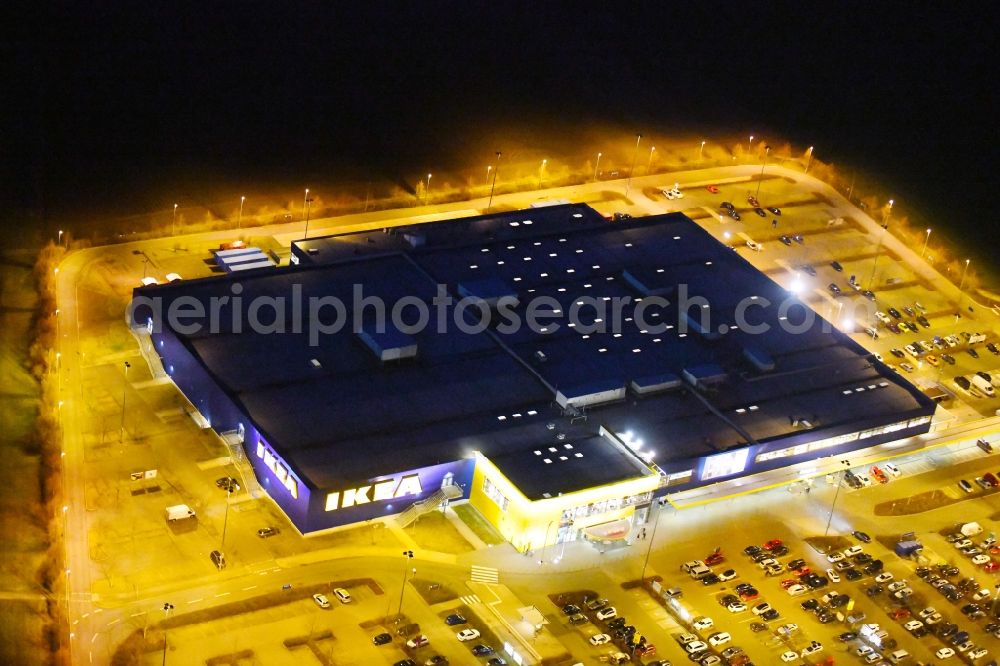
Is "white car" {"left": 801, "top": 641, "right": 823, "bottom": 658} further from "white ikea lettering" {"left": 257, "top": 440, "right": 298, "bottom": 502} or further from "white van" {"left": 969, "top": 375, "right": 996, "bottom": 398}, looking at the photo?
"white van" {"left": 969, "top": 375, "right": 996, "bottom": 398}

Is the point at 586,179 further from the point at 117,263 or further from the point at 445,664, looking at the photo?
the point at 445,664

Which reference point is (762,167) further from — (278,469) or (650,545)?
(278,469)

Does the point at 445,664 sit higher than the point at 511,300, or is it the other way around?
the point at 511,300

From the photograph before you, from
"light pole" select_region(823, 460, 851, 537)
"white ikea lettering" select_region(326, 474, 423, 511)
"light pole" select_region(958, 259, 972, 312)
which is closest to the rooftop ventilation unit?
"white ikea lettering" select_region(326, 474, 423, 511)

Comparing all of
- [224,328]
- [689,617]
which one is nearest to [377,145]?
[224,328]

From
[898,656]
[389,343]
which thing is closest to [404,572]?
[389,343]

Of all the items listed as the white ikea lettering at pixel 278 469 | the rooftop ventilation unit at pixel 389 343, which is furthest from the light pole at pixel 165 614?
the rooftop ventilation unit at pixel 389 343

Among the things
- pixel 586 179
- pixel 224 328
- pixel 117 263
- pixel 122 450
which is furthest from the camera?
pixel 586 179
